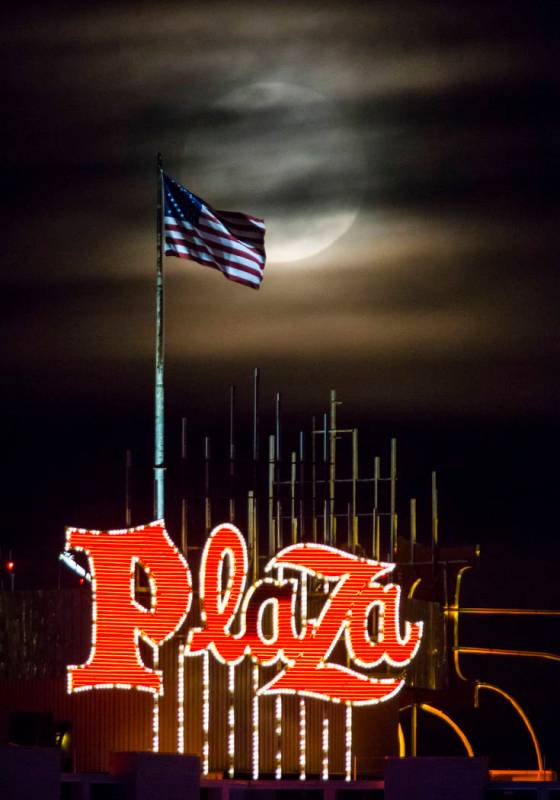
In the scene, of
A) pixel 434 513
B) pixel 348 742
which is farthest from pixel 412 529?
pixel 348 742

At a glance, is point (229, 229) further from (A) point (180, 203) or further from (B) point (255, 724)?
(B) point (255, 724)

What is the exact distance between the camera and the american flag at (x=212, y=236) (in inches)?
1460

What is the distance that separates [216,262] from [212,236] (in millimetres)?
576

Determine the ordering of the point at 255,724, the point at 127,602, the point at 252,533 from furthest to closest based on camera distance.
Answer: the point at 252,533 < the point at 255,724 < the point at 127,602

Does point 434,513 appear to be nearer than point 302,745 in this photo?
No

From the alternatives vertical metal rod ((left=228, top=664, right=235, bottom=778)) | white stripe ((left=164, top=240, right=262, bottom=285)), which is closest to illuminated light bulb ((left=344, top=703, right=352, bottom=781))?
vertical metal rod ((left=228, top=664, right=235, bottom=778))

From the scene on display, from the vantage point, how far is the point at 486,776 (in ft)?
99.2

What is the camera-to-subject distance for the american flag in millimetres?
37094

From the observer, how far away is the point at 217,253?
37125 millimetres

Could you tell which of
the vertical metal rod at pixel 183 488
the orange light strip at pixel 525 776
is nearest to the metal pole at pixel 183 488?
the vertical metal rod at pixel 183 488

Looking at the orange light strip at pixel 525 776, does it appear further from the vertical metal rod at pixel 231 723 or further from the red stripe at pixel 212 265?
the red stripe at pixel 212 265

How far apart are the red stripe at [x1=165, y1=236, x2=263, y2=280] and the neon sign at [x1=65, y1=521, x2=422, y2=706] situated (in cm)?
592

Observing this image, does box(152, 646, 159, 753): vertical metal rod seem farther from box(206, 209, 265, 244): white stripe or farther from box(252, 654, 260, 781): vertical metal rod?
box(206, 209, 265, 244): white stripe

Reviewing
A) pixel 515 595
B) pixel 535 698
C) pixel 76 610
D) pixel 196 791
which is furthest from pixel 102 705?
pixel 535 698
